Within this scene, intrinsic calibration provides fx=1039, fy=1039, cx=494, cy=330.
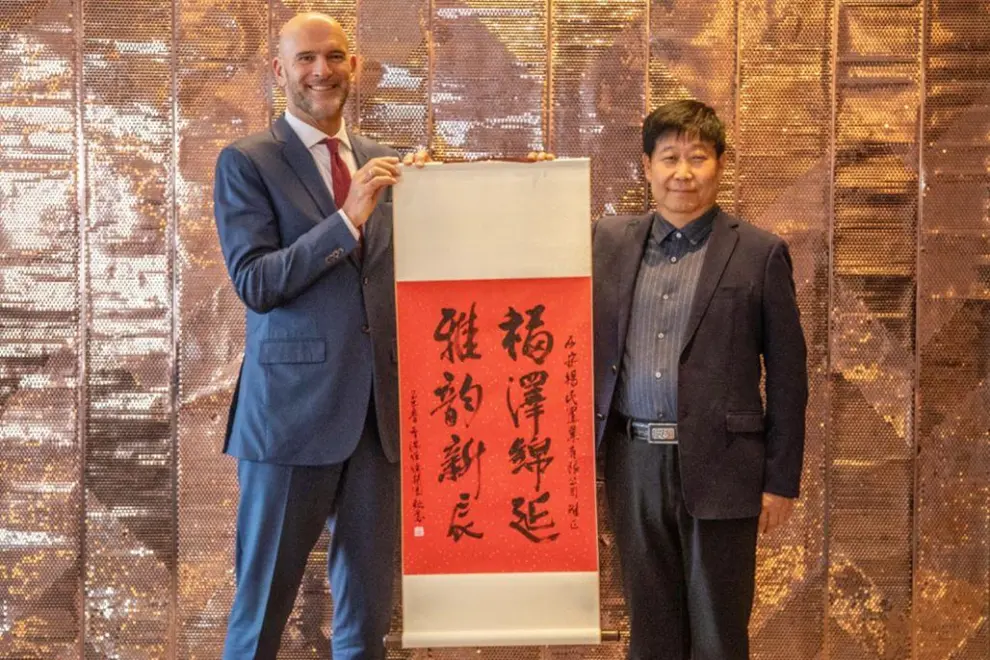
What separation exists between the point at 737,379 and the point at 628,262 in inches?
14.8

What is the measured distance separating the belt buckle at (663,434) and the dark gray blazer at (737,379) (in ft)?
0.11

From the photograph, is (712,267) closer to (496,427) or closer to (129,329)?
(496,427)

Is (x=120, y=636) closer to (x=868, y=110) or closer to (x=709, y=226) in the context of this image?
(x=709, y=226)

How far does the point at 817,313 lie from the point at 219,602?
1.90 m

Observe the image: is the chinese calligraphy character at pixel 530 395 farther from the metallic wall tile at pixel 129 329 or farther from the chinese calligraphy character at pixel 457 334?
the metallic wall tile at pixel 129 329

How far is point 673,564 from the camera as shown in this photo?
2463mm

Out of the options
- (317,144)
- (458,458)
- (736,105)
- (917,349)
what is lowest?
(458,458)

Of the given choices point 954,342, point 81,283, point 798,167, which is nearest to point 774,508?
point 954,342

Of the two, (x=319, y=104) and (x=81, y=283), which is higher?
(x=319, y=104)

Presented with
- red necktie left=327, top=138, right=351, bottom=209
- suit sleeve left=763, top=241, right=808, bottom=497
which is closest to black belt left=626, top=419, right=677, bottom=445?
suit sleeve left=763, top=241, right=808, bottom=497

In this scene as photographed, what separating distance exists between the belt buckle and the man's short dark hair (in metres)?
0.66

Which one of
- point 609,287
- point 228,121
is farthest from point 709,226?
point 228,121

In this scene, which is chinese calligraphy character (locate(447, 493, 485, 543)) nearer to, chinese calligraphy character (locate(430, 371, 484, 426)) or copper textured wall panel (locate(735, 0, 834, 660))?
chinese calligraphy character (locate(430, 371, 484, 426))

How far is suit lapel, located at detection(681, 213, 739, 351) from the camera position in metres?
2.37
